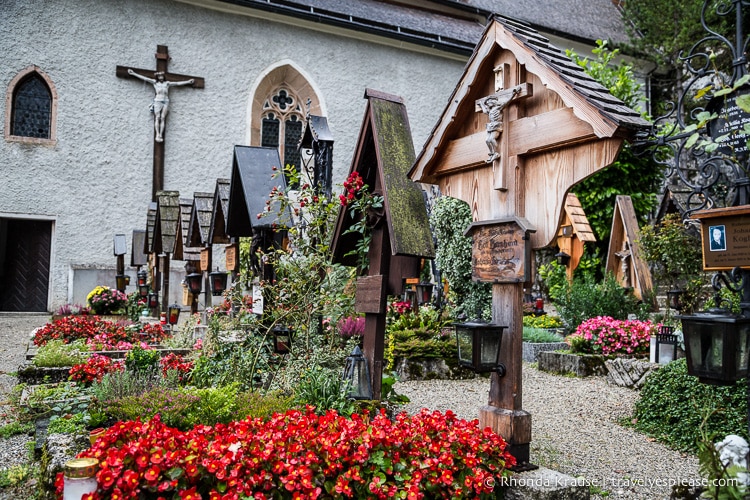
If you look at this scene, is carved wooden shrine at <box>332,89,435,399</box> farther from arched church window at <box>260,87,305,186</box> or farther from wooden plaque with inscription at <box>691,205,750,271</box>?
arched church window at <box>260,87,305,186</box>

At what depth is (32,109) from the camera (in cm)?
1535

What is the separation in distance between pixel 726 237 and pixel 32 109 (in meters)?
16.2

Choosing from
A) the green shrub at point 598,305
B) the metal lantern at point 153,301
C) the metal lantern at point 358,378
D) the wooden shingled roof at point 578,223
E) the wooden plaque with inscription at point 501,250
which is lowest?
the metal lantern at point 358,378

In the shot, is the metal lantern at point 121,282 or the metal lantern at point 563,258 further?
the metal lantern at point 563,258

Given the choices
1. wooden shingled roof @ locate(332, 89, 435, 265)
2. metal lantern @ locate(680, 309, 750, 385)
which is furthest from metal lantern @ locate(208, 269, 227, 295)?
metal lantern @ locate(680, 309, 750, 385)

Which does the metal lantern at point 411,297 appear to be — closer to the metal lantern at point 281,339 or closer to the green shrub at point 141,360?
the green shrub at point 141,360

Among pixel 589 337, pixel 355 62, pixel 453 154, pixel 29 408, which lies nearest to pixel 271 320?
pixel 29 408

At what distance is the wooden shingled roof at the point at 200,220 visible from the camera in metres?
8.44

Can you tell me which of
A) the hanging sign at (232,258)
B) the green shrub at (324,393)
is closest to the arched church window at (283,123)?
the hanging sign at (232,258)

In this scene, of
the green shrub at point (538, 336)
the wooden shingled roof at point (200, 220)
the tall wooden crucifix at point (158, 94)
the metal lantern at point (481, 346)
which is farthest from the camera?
the tall wooden crucifix at point (158, 94)

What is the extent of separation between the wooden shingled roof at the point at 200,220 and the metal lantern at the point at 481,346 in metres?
5.32

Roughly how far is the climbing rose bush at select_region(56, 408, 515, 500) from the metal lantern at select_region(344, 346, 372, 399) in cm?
78

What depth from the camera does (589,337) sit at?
845 centimetres

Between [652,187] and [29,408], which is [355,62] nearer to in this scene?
[652,187]
